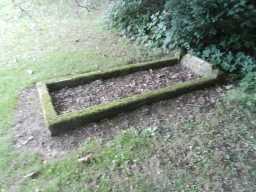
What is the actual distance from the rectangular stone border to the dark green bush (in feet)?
2.05

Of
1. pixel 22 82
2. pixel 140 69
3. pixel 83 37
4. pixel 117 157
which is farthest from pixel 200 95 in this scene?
pixel 83 37

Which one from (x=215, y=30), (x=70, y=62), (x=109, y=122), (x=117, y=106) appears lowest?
(x=70, y=62)

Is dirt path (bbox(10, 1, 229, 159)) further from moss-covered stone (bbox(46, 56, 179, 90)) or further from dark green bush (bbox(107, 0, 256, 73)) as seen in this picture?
dark green bush (bbox(107, 0, 256, 73))

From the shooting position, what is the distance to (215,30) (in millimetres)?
5445

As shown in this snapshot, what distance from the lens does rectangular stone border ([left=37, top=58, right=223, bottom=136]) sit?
3.93 m

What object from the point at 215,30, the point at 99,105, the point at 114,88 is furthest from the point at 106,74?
the point at 215,30

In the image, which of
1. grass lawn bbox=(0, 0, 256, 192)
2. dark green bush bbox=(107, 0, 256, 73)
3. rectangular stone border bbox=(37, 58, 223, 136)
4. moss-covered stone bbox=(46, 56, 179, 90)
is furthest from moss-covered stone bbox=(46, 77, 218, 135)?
moss-covered stone bbox=(46, 56, 179, 90)

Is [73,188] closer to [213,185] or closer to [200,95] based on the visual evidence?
[213,185]

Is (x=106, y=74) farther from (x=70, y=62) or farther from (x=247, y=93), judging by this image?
(x=247, y=93)

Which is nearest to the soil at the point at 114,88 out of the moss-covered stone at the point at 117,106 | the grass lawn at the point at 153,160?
the moss-covered stone at the point at 117,106

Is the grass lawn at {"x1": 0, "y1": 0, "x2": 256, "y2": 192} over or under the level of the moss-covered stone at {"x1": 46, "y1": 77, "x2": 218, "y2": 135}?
under

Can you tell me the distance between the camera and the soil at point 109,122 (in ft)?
12.5

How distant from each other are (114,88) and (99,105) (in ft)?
2.60

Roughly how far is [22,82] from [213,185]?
147 inches
